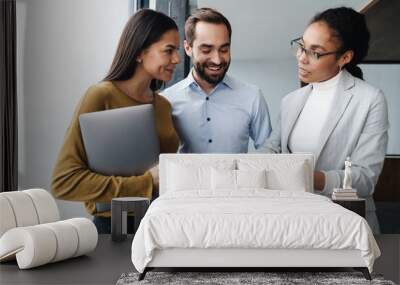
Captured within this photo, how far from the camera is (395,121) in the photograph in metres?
6.51

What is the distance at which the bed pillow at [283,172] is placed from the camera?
6.10 meters

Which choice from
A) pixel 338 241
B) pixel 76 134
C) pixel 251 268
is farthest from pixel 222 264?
pixel 76 134

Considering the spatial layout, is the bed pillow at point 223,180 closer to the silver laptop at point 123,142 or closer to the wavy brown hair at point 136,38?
the silver laptop at point 123,142

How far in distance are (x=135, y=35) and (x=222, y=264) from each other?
2.71m

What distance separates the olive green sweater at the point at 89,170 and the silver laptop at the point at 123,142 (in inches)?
2.5

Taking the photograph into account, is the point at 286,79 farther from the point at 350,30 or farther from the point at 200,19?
the point at 200,19

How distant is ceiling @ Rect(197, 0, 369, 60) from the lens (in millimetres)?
6523

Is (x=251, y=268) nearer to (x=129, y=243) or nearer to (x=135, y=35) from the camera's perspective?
(x=129, y=243)

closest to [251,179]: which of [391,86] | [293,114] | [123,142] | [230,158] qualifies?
[230,158]

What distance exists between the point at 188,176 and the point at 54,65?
1767mm

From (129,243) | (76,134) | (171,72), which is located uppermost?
(171,72)

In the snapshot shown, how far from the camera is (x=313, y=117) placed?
6535 millimetres

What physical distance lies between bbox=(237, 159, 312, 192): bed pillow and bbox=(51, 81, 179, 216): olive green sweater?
0.77 m

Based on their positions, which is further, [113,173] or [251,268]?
[113,173]
